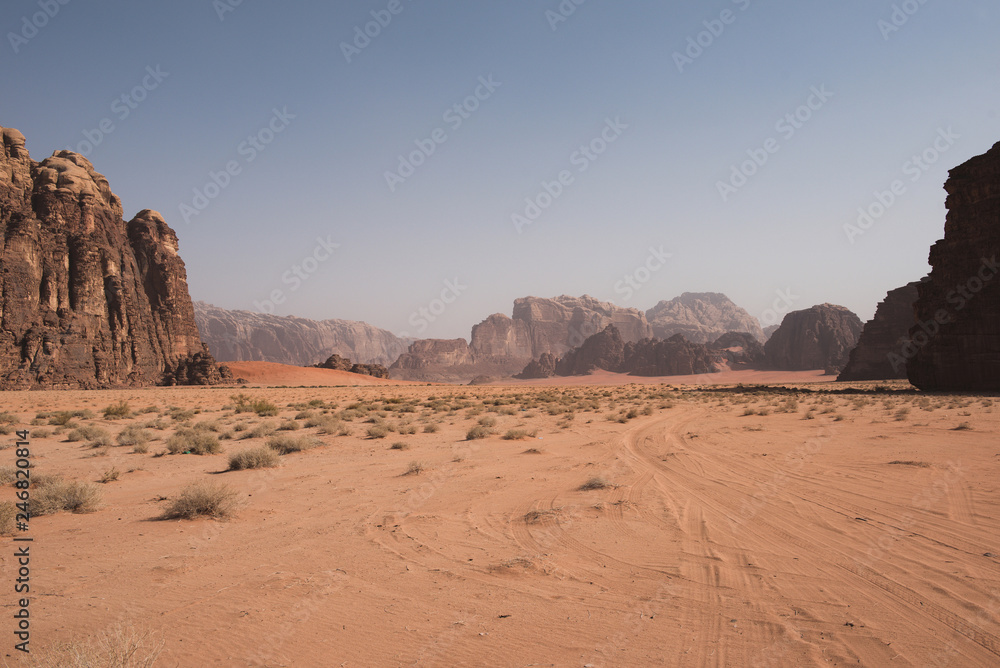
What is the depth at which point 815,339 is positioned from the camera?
112 metres

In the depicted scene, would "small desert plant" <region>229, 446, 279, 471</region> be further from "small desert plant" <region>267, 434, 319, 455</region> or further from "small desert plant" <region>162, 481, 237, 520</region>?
"small desert plant" <region>162, 481, 237, 520</region>

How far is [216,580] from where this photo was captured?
4809mm

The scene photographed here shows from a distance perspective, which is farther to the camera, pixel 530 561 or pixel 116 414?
pixel 116 414

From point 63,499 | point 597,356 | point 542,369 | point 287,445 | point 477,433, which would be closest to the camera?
point 63,499

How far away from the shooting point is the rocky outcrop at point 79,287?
41.3 m

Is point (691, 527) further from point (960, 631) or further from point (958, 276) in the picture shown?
point (958, 276)

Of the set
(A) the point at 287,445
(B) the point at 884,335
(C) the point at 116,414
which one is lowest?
(A) the point at 287,445

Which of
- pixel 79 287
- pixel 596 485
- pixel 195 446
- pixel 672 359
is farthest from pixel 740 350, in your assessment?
pixel 195 446

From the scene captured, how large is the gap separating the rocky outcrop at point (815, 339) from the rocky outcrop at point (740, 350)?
4946 millimetres

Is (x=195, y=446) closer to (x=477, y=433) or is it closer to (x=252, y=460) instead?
(x=252, y=460)

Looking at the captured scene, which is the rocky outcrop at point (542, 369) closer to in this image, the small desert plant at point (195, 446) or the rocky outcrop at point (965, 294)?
the rocky outcrop at point (965, 294)

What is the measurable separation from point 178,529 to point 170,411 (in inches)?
835

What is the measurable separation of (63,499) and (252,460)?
11.5ft

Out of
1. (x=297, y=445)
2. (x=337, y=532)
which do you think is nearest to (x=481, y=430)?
(x=297, y=445)
